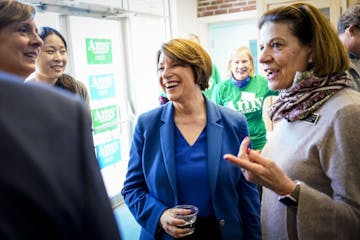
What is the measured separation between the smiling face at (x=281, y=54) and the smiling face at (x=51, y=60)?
1.92 metres

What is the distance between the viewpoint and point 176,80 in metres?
1.87

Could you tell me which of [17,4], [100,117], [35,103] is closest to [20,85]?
[35,103]

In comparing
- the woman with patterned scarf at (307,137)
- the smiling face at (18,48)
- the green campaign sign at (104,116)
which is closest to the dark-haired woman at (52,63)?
the smiling face at (18,48)

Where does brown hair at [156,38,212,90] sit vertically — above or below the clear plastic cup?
above

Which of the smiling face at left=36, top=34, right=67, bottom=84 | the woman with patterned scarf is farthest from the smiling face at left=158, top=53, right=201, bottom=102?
the smiling face at left=36, top=34, right=67, bottom=84

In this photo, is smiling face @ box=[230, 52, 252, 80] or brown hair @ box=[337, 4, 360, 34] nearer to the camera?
brown hair @ box=[337, 4, 360, 34]

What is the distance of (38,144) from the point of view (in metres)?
0.42

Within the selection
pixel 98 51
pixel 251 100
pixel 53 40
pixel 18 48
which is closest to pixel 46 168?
pixel 18 48

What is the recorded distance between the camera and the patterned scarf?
4.18 ft

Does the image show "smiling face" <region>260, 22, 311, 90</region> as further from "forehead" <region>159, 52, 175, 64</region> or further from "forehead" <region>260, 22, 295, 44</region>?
"forehead" <region>159, 52, 175, 64</region>

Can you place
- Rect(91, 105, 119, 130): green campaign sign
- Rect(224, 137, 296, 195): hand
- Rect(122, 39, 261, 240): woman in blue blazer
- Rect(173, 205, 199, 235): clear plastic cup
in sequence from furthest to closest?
Rect(91, 105, 119, 130): green campaign sign < Rect(122, 39, 261, 240): woman in blue blazer < Rect(173, 205, 199, 235): clear plastic cup < Rect(224, 137, 296, 195): hand

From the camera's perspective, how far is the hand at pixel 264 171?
44.6 inches

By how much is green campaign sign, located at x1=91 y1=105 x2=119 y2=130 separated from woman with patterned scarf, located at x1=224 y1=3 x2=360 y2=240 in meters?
3.22

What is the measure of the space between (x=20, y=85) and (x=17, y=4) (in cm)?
177
